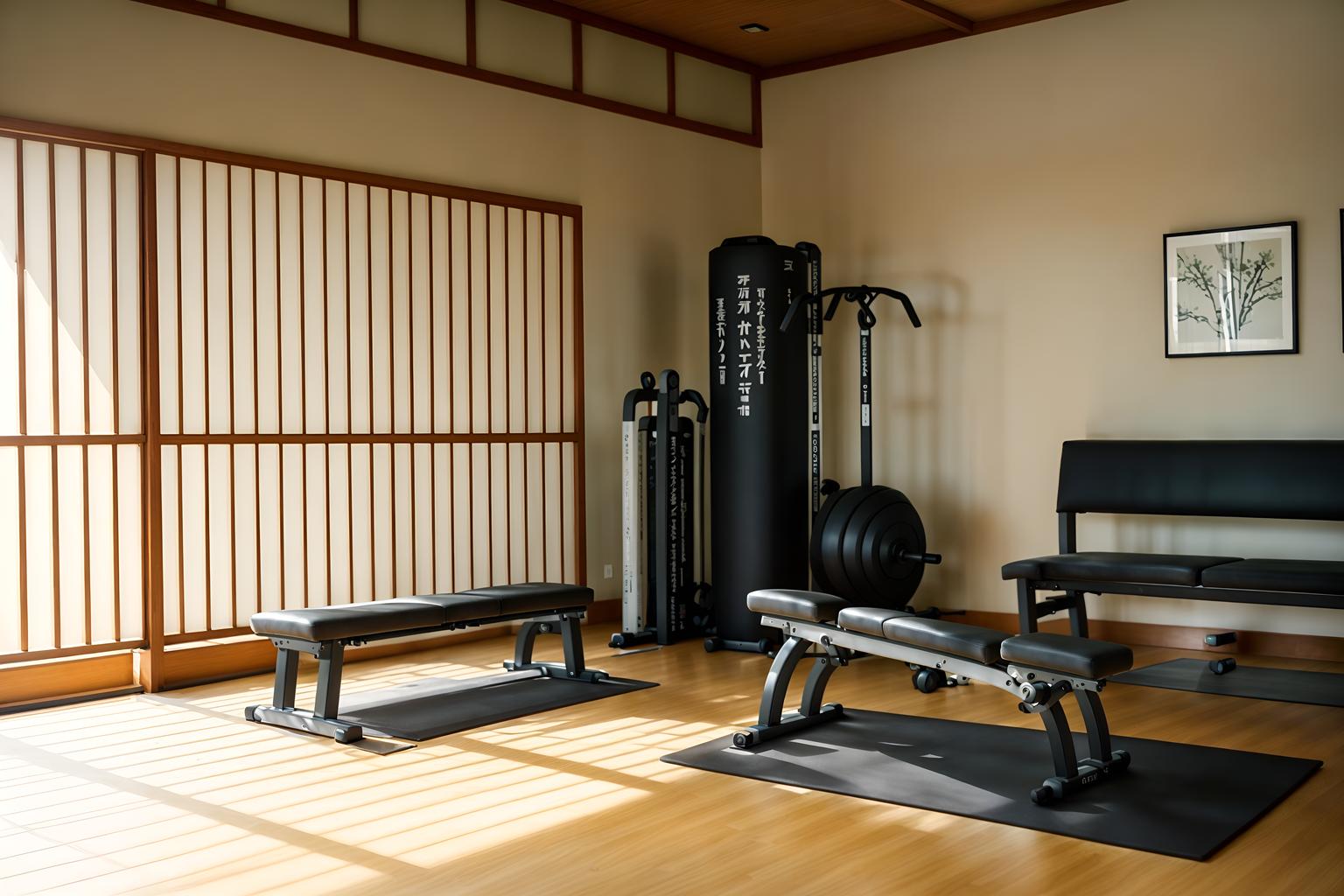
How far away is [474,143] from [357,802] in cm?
376

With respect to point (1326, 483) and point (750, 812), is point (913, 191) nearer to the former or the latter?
point (1326, 483)

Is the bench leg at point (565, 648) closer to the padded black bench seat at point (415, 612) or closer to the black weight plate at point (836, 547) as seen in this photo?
the padded black bench seat at point (415, 612)

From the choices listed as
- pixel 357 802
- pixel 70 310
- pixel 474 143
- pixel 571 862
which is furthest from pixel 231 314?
pixel 571 862

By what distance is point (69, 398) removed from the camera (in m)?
4.98

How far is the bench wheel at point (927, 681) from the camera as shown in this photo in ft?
16.5

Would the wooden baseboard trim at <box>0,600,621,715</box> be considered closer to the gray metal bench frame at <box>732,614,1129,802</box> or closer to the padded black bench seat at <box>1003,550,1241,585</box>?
the gray metal bench frame at <box>732,614,1129,802</box>

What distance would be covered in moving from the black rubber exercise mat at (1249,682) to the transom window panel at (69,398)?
4195mm

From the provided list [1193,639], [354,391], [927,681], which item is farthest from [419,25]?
[1193,639]

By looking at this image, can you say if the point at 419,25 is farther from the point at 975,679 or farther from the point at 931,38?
the point at 975,679

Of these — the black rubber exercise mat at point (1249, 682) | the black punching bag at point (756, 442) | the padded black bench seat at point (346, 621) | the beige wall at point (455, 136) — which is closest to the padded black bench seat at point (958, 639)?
the padded black bench seat at point (346, 621)

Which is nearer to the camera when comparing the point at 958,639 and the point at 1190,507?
the point at 958,639

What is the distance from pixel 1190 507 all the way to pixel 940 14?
111 inches

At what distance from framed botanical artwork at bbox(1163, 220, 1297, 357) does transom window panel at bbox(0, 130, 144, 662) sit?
→ 473cm

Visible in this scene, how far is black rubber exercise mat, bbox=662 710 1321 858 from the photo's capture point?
10.7 feet
